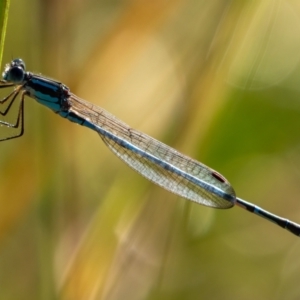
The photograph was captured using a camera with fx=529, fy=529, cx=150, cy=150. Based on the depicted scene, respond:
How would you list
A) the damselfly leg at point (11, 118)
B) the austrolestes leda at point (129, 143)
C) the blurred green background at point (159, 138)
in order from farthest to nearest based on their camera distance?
the austrolestes leda at point (129, 143), the damselfly leg at point (11, 118), the blurred green background at point (159, 138)

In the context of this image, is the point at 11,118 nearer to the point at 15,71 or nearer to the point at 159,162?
the point at 15,71

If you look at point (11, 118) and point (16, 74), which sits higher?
point (16, 74)

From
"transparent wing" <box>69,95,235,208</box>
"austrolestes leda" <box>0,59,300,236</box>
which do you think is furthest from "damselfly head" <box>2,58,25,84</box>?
"transparent wing" <box>69,95,235,208</box>

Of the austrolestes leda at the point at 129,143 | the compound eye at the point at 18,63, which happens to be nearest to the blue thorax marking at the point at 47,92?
the austrolestes leda at the point at 129,143

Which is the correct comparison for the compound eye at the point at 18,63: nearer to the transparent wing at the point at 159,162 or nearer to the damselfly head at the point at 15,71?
the damselfly head at the point at 15,71

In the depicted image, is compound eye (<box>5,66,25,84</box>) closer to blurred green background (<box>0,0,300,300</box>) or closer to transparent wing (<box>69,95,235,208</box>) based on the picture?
blurred green background (<box>0,0,300,300</box>)

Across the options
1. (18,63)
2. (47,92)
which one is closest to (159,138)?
(47,92)

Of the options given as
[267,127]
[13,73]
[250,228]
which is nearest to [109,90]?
[13,73]

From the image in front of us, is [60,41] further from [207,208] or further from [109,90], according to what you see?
[207,208]
